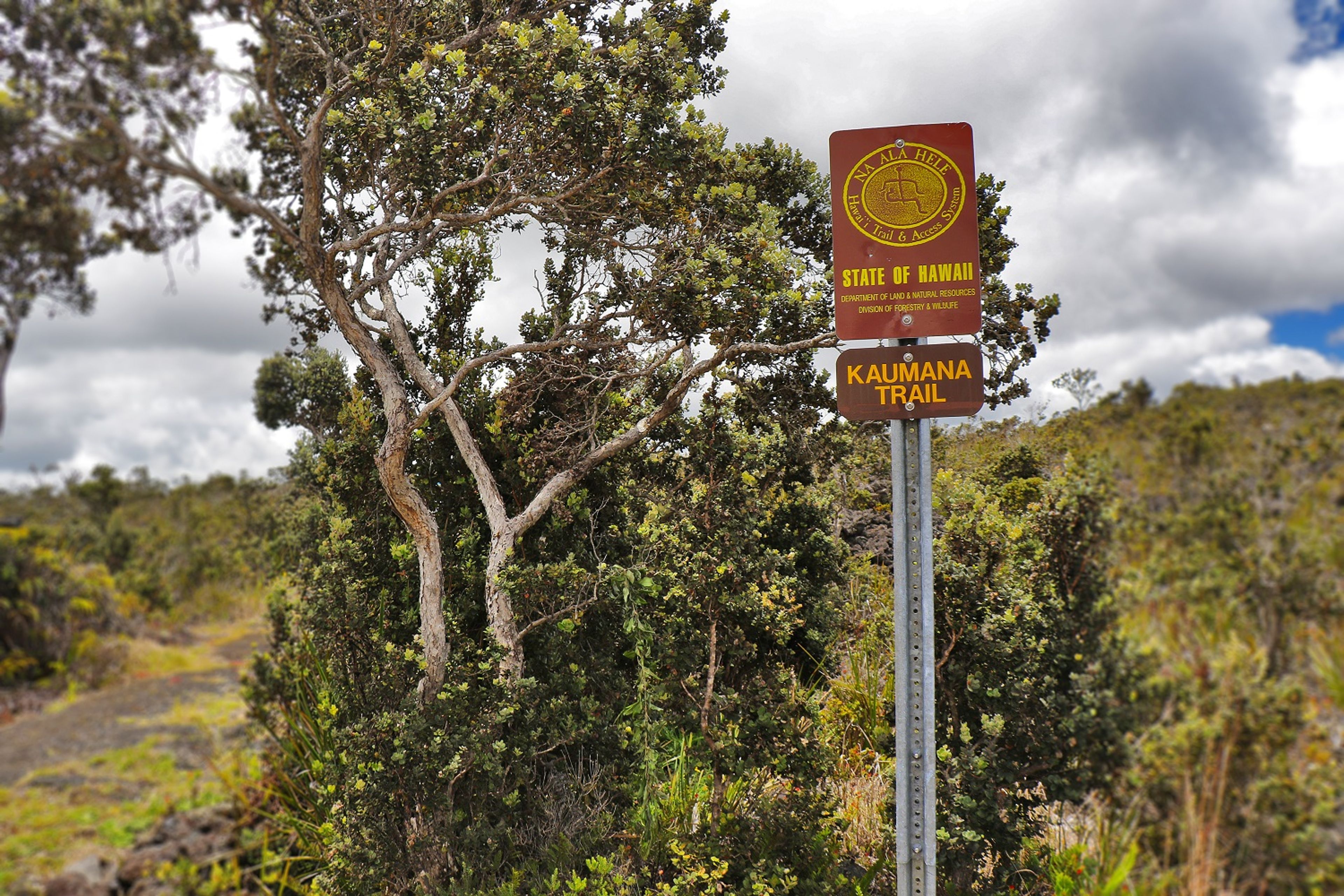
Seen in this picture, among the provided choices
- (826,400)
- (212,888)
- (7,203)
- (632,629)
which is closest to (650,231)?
(826,400)

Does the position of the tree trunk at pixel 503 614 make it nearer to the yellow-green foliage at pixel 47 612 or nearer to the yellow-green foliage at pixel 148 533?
the yellow-green foliage at pixel 148 533

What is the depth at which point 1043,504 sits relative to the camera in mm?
3713

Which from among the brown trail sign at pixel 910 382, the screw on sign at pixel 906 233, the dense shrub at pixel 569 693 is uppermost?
the screw on sign at pixel 906 233

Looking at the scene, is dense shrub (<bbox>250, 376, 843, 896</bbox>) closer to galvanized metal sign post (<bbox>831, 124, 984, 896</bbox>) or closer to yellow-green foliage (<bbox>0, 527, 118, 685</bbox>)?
galvanized metal sign post (<bbox>831, 124, 984, 896</bbox>)

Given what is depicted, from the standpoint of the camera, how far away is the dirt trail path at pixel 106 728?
2109mm

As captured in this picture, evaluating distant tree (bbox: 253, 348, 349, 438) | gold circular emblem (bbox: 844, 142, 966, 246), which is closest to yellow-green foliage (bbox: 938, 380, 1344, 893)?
gold circular emblem (bbox: 844, 142, 966, 246)

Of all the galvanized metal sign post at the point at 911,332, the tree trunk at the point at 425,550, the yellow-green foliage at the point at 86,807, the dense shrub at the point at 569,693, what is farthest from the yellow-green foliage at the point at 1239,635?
the yellow-green foliage at the point at 86,807

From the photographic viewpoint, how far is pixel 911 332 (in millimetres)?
3221

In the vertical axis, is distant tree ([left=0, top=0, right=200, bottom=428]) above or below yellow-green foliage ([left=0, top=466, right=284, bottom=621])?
above

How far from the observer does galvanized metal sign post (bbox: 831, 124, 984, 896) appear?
3.12 metres

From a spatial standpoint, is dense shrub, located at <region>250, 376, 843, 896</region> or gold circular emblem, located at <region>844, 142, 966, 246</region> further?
dense shrub, located at <region>250, 376, 843, 896</region>

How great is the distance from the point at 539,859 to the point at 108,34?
4006 mm

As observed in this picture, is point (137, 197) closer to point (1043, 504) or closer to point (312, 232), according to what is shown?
point (312, 232)

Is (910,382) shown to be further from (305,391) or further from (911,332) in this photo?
(305,391)
